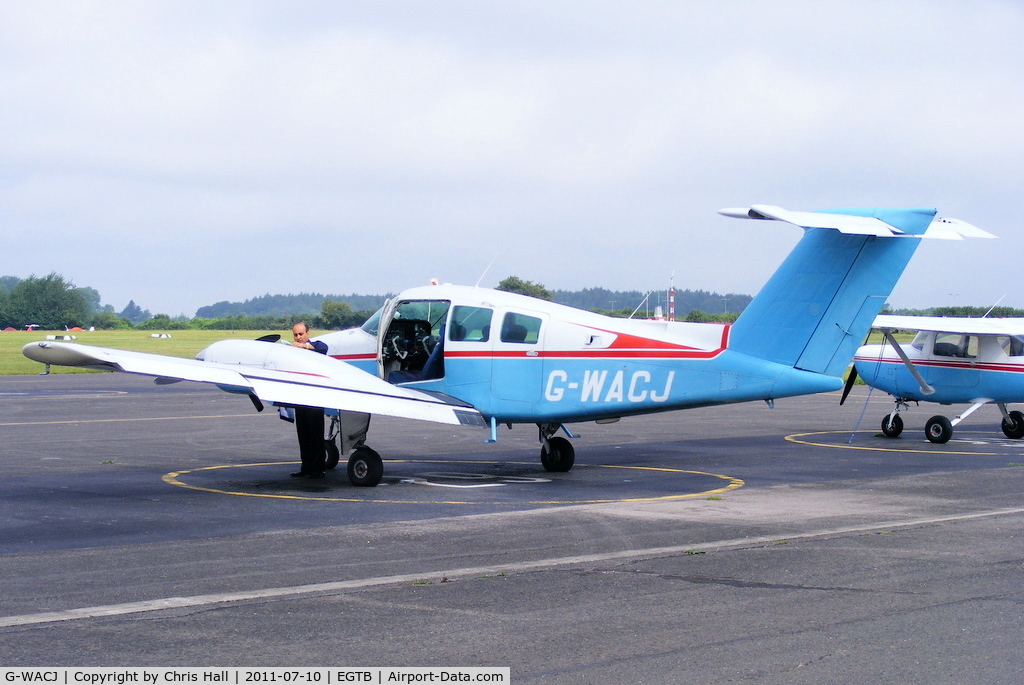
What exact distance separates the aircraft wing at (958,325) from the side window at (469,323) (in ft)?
31.5

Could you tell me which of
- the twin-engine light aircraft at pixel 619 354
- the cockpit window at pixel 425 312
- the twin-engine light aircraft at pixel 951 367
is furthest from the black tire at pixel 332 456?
the twin-engine light aircraft at pixel 951 367

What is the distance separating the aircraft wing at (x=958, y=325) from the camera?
2191 centimetres

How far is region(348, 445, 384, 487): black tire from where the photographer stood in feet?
47.5

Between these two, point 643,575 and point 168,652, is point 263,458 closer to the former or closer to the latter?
point 643,575

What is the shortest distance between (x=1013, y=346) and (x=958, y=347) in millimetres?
1083

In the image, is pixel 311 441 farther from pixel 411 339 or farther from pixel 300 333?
pixel 411 339

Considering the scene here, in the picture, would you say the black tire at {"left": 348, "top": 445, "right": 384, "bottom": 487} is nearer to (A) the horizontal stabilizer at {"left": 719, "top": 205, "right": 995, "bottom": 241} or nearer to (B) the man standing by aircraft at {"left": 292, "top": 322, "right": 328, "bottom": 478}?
(B) the man standing by aircraft at {"left": 292, "top": 322, "right": 328, "bottom": 478}

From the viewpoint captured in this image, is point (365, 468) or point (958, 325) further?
point (958, 325)

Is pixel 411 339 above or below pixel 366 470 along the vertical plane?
above

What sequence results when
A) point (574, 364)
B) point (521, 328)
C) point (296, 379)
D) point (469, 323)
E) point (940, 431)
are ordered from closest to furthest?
1. point (296, 379)
2. point (574, 364)
3. point (521, 328)
4. point (469, 323)
5. point (940, 431)

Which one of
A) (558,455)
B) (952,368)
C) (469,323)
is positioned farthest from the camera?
(952,368)

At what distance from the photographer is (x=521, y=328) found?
1559 cm

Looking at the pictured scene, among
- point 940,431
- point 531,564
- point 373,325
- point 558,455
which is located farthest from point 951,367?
point 531,564

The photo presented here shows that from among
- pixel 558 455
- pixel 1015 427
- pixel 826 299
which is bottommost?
pixel 558 455
